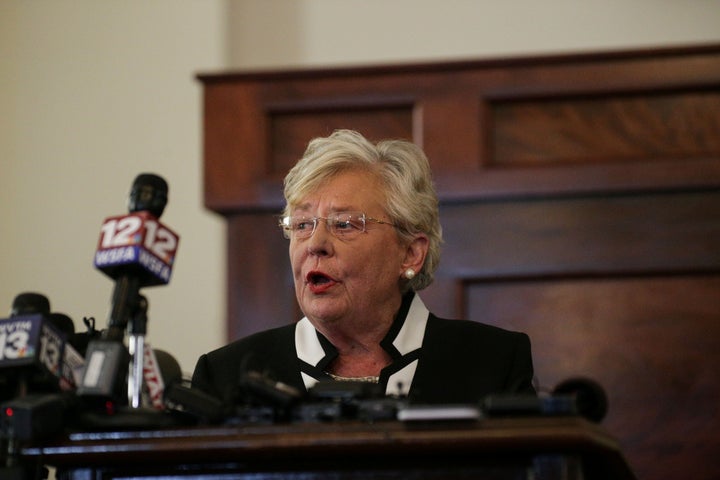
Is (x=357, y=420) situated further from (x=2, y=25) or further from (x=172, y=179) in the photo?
(x=2, y=25)

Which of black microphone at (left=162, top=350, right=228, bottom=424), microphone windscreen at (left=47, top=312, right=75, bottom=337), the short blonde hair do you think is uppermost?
the short blonde hair

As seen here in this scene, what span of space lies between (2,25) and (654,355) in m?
2.71

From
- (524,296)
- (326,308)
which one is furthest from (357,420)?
(524,296)

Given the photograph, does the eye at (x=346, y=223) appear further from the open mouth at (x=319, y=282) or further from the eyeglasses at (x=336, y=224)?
the open mouth at (x=319, y=282)

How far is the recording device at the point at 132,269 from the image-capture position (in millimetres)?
1976

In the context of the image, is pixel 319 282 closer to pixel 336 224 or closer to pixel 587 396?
pixel 336 224

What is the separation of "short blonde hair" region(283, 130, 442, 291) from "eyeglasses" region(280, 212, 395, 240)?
0.17 ft

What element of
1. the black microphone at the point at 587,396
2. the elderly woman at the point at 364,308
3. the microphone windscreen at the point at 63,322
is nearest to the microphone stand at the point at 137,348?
the microphone windscreen at the point at 63,322

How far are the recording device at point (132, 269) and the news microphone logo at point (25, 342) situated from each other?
0.08 meters

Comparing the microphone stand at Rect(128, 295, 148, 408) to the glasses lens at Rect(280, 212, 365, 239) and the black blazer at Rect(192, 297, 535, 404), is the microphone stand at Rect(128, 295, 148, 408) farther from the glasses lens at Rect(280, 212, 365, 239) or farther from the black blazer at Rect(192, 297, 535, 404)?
the glasses lens at Rect(280, 212, 365, 239)

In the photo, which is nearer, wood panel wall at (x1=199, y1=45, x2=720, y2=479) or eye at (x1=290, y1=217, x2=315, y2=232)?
eye at (x1=290, y1=217, x2=315, y2=232)

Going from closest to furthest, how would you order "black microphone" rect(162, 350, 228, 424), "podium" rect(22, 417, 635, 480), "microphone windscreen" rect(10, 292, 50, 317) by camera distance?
"podium" rect(22, 417, 635, 480) < "black microphone" rect(162, 350, 228, 424) < "microphone windscreen" rect(10, 292, 50, 317)

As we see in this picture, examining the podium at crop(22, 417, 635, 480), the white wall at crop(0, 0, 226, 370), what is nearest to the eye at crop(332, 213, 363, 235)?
the podium at crop(22, 417, 635, 480)

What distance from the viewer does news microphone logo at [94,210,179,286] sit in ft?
6.62
